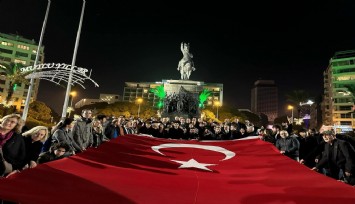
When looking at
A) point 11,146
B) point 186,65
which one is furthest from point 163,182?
point 186,65

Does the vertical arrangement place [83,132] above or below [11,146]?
above

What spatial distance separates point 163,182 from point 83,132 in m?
5.04

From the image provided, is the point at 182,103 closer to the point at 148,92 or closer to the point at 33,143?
the point at 33,143

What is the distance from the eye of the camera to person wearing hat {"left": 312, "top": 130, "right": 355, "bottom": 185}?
24.4ft

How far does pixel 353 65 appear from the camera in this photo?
316ft

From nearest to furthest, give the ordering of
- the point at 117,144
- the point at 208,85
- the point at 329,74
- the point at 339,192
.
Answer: the point at 339,192 → the point at 117,144 → the point at 329,74 → the point at 208,85

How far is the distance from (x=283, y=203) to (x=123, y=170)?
10.8ft

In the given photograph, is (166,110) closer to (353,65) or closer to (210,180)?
(210,180)

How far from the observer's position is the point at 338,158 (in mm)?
7918

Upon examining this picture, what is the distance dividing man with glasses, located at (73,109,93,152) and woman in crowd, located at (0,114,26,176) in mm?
3069

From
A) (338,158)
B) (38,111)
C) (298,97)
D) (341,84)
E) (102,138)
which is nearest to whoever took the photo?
(338,158)

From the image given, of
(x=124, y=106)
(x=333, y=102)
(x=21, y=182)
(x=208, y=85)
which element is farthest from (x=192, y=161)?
(x=208, y=85)

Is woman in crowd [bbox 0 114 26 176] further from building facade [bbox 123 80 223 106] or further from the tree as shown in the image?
building facade [bbox 123 80 223 106]

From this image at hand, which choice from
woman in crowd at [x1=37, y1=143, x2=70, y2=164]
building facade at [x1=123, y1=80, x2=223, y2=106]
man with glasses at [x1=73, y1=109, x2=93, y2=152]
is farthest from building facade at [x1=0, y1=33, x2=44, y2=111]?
woman in crowd at [x1=37, y1=143, x2=70, y2=164]
